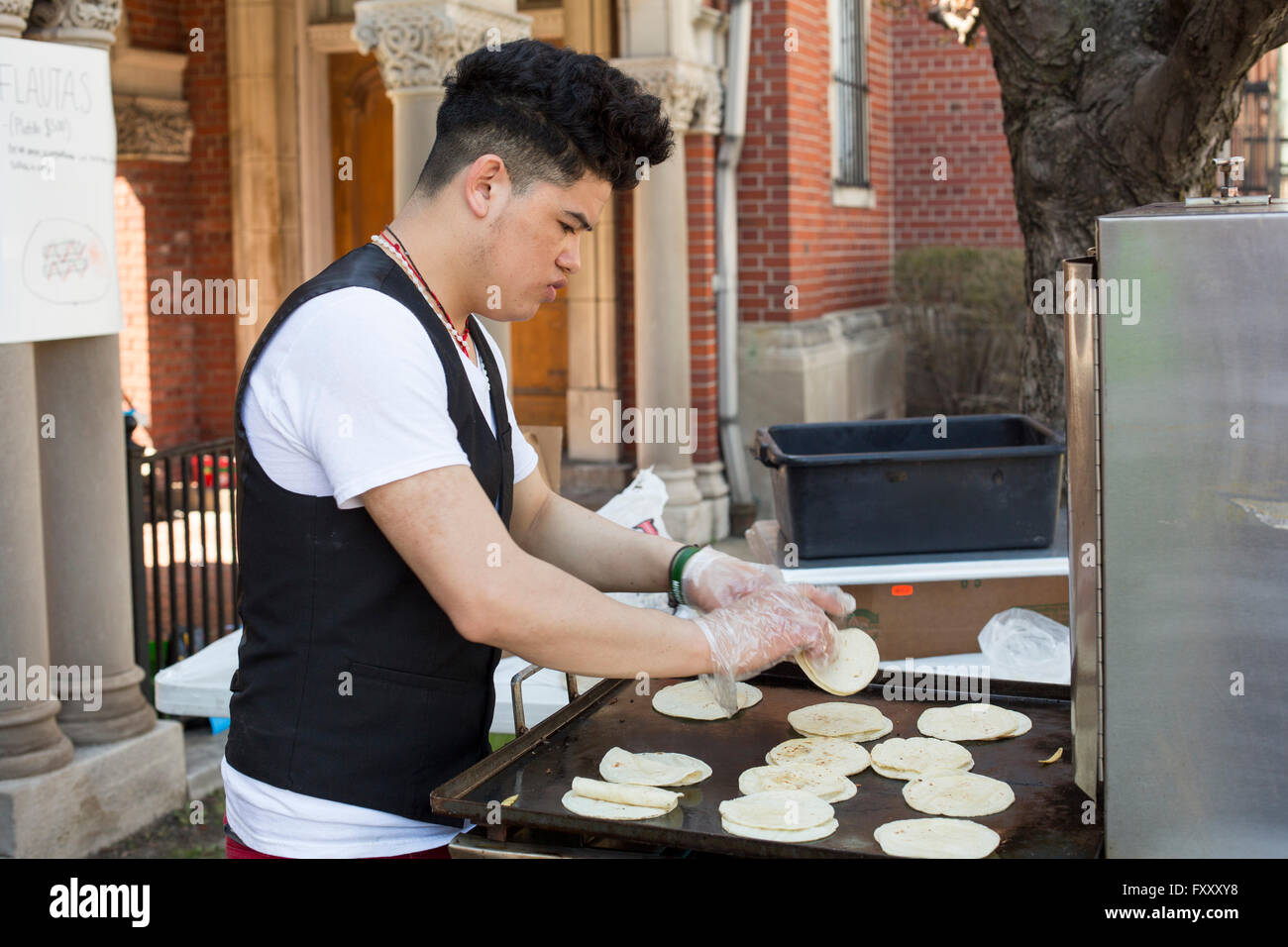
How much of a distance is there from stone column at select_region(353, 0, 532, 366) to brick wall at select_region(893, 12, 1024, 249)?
7.70 metres

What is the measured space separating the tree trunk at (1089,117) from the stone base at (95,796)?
3515 millimetres

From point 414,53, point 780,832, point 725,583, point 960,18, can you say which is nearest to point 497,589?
point 780,832

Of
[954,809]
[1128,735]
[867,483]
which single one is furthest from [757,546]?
[1128,735]

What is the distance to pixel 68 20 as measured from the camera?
4.93 meters

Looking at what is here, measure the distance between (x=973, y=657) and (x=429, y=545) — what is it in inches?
88.6

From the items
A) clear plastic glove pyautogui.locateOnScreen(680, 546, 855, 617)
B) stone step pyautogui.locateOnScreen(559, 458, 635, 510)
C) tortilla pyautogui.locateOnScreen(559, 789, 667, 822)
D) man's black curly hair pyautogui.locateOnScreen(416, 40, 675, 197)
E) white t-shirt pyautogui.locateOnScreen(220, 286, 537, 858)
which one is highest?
man's black curly hair pyautogui.locateOnScreen(416, 40, 675, 197)

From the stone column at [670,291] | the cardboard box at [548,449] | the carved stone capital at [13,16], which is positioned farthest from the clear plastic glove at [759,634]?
the stone column at [670,291]

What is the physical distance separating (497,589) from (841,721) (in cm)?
94

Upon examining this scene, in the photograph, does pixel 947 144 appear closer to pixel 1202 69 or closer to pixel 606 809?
pixel 1202 69

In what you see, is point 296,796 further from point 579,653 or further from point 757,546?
point 757,546

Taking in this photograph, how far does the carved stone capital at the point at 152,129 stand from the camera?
9812 millimetres

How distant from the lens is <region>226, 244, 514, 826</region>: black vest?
6.95ft

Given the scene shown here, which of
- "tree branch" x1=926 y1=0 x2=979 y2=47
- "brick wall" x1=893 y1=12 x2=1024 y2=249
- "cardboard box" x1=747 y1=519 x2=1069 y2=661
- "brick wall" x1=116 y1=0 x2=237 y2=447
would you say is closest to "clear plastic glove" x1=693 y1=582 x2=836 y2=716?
A: "cardboard box" x1=747 y1=519 x2=1069 y2=661

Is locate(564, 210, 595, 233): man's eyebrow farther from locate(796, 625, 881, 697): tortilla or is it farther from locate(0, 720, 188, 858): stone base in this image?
locate(0, 720, 188, 858): stone base
